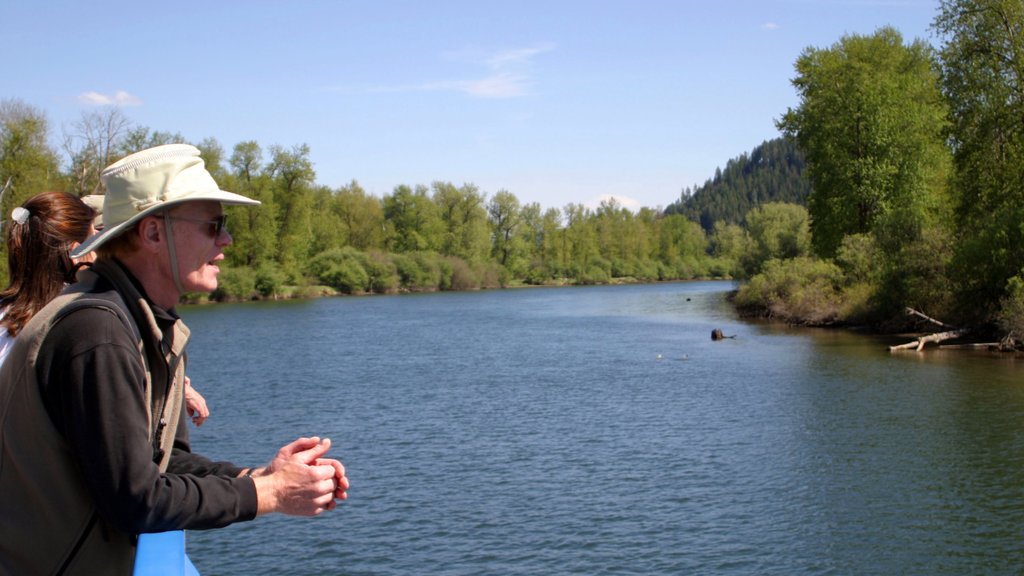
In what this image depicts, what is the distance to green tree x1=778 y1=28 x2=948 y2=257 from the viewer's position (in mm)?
40812

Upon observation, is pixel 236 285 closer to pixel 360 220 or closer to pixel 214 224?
pixel 360 220

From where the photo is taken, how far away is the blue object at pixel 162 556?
198 centimetres

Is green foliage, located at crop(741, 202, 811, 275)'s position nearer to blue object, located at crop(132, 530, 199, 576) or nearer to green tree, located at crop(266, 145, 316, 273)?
green tree, located at crop(266, 145, 316, 273)

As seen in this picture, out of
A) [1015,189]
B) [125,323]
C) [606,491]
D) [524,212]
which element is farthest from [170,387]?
[524,212]

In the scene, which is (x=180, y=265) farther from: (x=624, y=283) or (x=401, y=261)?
(x=624, y=283)

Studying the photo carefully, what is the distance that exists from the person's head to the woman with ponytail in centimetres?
86

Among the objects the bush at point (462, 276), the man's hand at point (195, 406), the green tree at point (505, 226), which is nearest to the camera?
the man's hand at point (195, 406)

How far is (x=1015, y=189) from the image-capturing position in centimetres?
2972

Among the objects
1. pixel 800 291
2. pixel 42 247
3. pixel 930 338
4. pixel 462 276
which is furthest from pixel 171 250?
pixel 462 276

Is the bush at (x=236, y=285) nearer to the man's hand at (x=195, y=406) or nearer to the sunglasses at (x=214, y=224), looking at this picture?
the man's hand at (x=195, y=406)

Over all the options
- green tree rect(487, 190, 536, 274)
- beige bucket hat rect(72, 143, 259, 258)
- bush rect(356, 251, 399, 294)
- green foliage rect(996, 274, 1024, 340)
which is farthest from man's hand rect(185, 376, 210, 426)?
green tree rect(487, 190, 536, 274)

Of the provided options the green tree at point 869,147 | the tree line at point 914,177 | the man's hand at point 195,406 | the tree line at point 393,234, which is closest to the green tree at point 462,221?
the tree line at point 393,234

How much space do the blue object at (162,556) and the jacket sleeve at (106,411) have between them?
1.5 inches

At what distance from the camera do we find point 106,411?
6.75 feet
